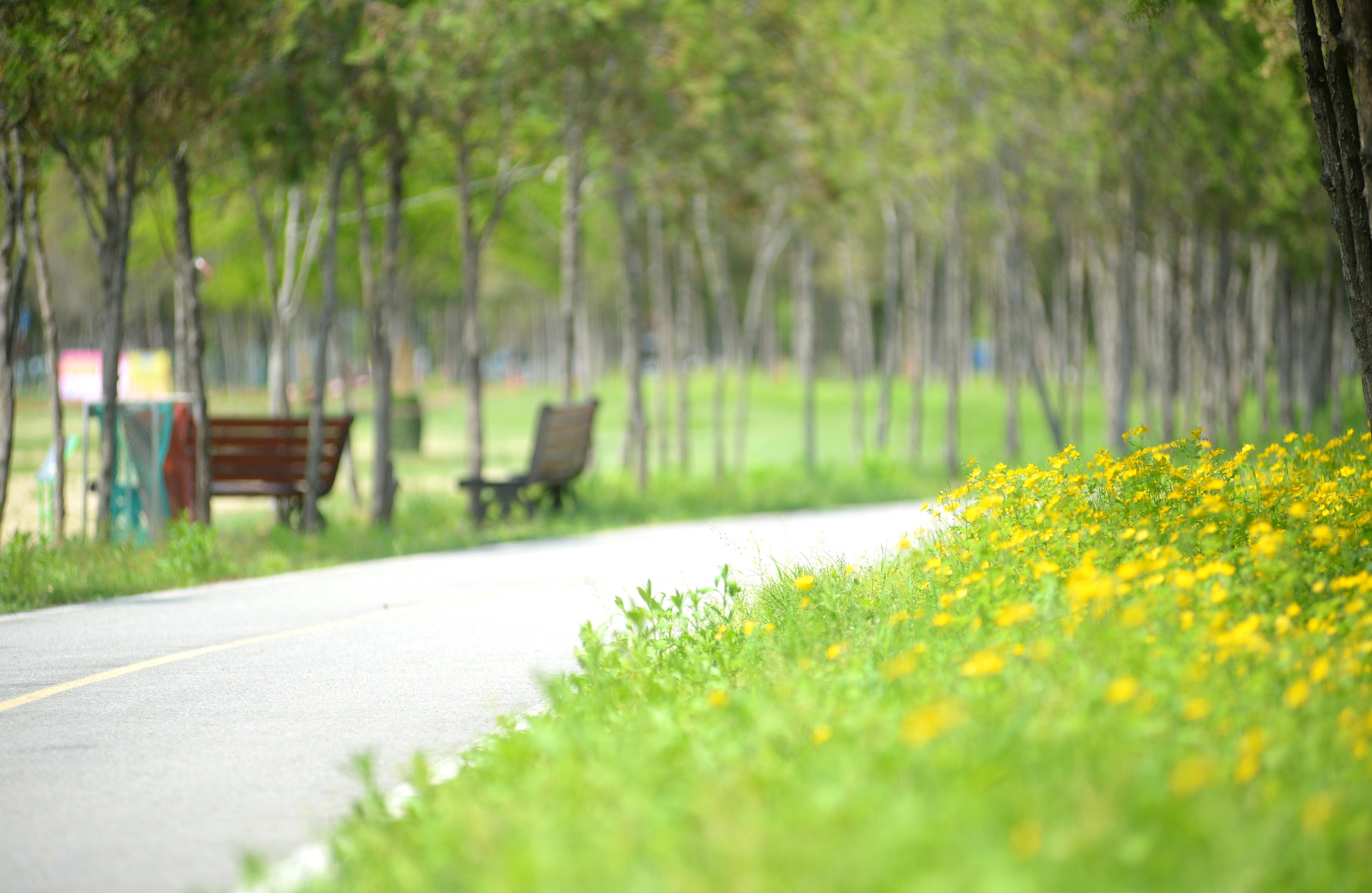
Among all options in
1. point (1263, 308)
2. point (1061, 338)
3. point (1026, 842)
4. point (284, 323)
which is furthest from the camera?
point (1061, 338)

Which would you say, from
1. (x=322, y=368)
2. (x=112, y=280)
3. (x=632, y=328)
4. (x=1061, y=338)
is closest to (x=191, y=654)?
(x=112, y=280)

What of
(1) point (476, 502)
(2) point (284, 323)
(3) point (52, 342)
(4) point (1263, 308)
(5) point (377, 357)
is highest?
(4) point (1263, 308)

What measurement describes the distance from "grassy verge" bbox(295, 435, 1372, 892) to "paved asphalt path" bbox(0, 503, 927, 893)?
0.60 meters

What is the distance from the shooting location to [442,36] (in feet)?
56.0

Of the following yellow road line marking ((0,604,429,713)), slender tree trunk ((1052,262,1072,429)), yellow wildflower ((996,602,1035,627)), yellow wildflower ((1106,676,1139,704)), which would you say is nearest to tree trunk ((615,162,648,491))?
yellow road line marking ((0,604,429,713))

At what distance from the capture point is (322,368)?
1764cm

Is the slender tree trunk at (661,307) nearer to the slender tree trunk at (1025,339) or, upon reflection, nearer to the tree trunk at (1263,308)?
the slender tree trunk at (1025,339)

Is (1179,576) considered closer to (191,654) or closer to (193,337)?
(191,654)

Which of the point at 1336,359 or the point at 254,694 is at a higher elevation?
the point at 1336,359

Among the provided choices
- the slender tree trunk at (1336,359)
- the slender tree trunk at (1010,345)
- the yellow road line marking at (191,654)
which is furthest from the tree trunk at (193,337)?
the slender tree trunk at (1336,359)

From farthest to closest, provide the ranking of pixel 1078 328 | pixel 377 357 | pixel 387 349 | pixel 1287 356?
pixel 1078 328 → pixel 1287 356 → pixel 387 349 → pixel 377 357

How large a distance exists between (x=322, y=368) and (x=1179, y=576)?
13399 mm

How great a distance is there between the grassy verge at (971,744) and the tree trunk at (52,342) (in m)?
8.72

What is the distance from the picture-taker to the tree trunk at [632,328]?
2284 centimetres
